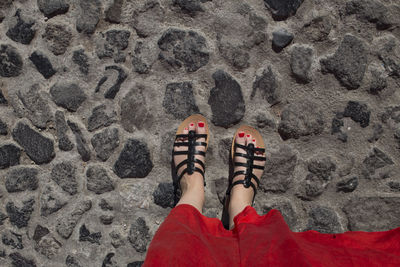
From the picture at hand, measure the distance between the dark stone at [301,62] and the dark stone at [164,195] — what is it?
802 mm

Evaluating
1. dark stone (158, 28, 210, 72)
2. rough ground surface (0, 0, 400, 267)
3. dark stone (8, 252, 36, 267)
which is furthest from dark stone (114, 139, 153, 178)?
dark stone (8, 252, 36, 267)

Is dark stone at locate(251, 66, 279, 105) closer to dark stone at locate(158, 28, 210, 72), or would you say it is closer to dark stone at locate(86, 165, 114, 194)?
dark stone at locate(158, 28, 210, 72)

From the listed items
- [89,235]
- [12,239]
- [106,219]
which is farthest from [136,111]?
[12,239]

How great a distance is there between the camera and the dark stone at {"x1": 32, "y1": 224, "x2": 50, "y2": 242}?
155cm

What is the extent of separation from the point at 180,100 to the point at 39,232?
96cm

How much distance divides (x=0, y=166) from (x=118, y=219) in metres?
0.63

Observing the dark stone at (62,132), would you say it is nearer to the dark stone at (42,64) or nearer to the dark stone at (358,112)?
the dark stone at (42,64)

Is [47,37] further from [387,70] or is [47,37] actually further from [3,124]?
[387,70]

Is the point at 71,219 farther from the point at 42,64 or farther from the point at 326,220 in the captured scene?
the point at 326,220

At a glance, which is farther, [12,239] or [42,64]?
[12,239]

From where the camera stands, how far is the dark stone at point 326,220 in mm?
1521

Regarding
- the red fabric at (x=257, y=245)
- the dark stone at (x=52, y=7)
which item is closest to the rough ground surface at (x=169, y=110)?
the dark stone at (x=52, y=7)

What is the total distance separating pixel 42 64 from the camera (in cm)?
145

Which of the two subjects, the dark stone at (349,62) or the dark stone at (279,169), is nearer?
the dark stone at (349,62)
